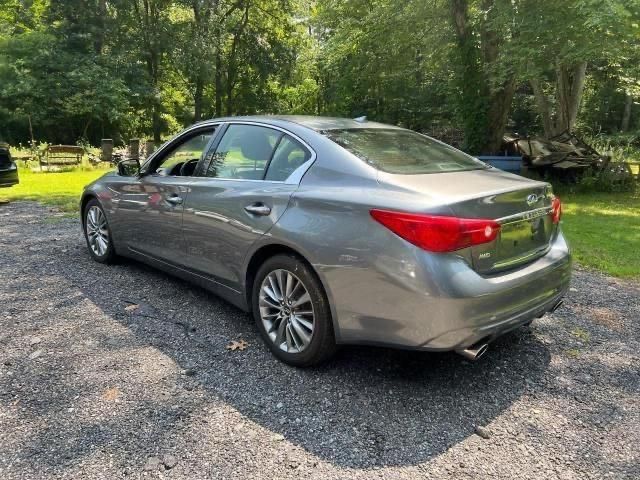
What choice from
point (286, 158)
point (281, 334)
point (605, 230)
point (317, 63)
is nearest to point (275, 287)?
point (281, 334)

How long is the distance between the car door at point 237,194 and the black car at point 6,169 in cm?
607

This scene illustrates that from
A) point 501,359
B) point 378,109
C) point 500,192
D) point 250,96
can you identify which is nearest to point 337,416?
point 501,359

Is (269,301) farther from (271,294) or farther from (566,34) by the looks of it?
(566,34)

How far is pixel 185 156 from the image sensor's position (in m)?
4.28

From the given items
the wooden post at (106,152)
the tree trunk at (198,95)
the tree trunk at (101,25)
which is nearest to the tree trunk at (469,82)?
the wooden post at (106,152)

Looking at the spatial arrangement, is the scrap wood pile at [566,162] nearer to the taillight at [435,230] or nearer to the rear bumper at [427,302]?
the rear bumper at [427,302]

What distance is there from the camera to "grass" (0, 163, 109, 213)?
9891mm

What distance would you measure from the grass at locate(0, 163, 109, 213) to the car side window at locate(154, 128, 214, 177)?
5.36 meters

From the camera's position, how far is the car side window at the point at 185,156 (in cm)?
405

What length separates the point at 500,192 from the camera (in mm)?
2758

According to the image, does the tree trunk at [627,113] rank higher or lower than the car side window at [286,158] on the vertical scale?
higher

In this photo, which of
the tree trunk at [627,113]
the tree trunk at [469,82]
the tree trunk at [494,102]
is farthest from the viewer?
the tree trunk at [627,113]

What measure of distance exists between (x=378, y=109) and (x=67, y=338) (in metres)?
22.4

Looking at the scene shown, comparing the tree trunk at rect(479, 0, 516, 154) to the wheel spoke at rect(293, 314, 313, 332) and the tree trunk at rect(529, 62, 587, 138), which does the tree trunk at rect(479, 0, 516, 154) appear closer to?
the tree trunk at rect(529, 62, 587, 138)
